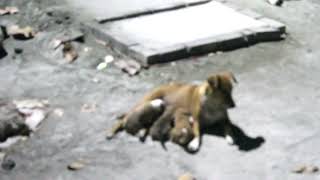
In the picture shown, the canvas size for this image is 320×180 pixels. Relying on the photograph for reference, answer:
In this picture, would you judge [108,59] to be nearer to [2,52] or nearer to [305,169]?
[2,52]

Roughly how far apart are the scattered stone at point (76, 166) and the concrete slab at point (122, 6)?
3.22 m

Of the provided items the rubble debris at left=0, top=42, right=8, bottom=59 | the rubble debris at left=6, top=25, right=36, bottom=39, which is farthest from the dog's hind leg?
the rubble debris at left=6, top=25, right=36, bottom=39

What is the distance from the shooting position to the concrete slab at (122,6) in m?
8.90

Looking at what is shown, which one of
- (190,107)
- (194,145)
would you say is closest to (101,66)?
(190,107)

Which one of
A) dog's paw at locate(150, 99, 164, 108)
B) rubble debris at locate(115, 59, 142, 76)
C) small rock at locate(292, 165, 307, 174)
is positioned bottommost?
rubble debris at locate(115, 59, 142, 76)

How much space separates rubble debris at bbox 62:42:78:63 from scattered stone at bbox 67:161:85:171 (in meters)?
2.22

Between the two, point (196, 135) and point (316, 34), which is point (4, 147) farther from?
point (316, 34)

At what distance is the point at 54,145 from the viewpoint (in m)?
6.15

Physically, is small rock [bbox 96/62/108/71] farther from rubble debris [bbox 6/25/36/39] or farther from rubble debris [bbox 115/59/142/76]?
rubble debris [bbox 6/25/36/39]

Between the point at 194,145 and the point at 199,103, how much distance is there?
Answer: 1.21 feet

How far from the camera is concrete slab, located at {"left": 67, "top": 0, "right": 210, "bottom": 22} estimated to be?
8.90 meters

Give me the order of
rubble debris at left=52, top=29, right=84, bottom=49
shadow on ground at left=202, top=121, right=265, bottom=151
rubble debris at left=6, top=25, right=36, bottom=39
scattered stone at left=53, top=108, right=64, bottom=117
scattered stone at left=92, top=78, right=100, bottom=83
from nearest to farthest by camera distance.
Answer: shadow on ground at left=202, top=121, right=265, bottom=151, scattered stone at left=53, top=108, right=64, bottom=117, scattered stone at left=92, top=78, right=100, bottom=83, rubble debris at left=52, top=29, right=84, bottom=49, rubble debris at left=6, top=25, right=36, bottom=39

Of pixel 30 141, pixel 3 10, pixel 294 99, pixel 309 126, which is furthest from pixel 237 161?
pixel 3 10

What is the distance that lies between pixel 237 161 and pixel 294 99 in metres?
1.33
